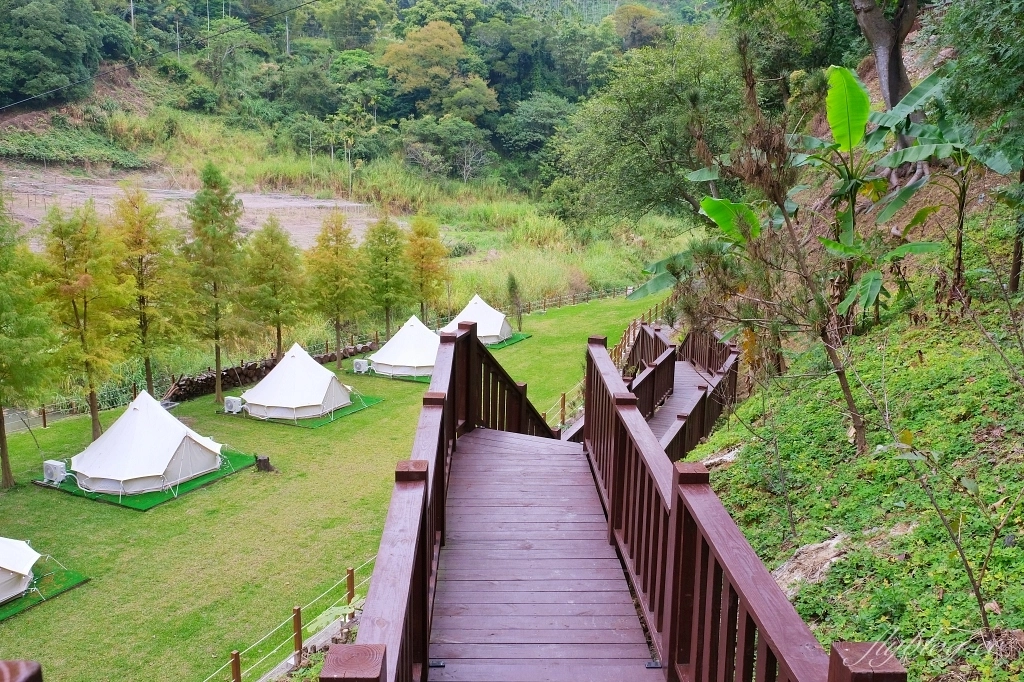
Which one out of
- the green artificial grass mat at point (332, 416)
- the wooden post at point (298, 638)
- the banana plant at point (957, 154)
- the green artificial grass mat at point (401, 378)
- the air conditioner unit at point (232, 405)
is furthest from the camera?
the green artificial grass mat at point (401, 378)

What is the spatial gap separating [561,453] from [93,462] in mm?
11838

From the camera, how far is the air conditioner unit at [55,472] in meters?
13.8

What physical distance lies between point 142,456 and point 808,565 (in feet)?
43.0

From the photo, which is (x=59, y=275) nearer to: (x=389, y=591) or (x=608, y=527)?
(x=608, y=527)

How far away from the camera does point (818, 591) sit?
3352 millimetres

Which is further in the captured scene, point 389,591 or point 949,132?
point 949,132

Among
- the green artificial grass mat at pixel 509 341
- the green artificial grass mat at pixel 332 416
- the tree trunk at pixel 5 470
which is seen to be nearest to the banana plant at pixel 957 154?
the green artificial grass mat at pixel 332 416

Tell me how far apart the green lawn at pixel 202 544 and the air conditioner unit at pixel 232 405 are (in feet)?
1.56

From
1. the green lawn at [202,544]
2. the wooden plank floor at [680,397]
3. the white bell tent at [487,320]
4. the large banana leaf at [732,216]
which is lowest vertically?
the green lawn at [202,544]

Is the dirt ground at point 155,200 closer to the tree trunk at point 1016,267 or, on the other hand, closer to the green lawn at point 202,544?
the green lawn at point 202,544

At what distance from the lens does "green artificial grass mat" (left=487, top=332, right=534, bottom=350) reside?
79.5 ft

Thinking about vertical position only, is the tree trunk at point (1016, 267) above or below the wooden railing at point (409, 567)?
above

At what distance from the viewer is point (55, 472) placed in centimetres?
1384

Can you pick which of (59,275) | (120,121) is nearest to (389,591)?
(59,275)
